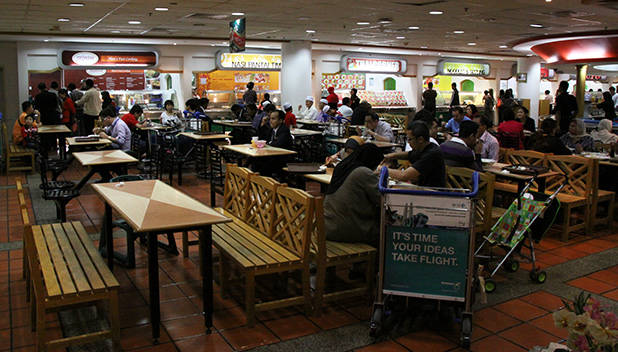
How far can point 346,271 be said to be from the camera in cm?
558

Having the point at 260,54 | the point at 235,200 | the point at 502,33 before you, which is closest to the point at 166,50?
the point at 260,54

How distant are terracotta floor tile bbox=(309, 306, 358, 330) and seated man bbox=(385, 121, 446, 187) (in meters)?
1.29

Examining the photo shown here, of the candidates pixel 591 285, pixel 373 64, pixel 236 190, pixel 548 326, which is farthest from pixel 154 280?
pixel 373 64

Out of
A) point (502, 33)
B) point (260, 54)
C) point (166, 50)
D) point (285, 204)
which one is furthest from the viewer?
point (260, 54)

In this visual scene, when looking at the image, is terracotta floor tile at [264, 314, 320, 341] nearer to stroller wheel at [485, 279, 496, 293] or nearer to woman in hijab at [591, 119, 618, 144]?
stroller wheel at [485, 279, 496, 293]

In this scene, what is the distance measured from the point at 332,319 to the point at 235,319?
753 mm

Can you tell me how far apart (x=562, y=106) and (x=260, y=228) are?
1081cm

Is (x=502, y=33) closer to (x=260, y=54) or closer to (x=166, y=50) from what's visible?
(x=260, y=54)

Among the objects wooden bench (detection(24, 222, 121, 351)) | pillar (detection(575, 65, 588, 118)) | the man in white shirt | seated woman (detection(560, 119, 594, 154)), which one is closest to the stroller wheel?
wooden bench (detection(24, 222, 121, 351))

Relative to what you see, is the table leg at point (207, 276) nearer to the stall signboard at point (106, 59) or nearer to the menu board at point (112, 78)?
the stall signboard at point (106, 59)

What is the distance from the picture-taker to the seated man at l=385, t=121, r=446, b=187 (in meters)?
4.95

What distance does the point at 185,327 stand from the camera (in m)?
4.30

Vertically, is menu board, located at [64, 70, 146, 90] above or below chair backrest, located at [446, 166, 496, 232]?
above

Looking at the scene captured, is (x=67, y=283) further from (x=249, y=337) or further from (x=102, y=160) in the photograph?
(x=102, y=160)
